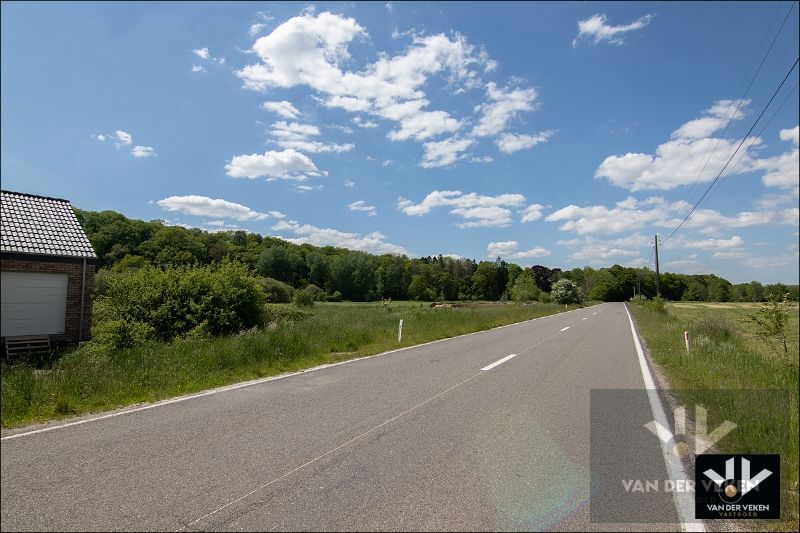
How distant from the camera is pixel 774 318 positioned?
9.77m

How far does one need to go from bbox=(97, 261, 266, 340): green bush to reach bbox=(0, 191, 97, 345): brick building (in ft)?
35.7

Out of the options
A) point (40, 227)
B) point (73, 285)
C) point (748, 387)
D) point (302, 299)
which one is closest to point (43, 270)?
point (73, 285)

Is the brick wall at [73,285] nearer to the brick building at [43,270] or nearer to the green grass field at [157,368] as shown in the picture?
the brick building at [43,270]

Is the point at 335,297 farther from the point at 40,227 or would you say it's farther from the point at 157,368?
the point at 40,227

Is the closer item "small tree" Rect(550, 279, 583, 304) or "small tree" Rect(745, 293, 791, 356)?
"small tree" Rect(745, 293, 791, 356)

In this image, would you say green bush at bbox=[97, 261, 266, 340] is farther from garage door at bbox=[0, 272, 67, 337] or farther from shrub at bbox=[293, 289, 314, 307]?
shrub at bbox=[293, 289, 314, 307]

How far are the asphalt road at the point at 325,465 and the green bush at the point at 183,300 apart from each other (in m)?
8.26

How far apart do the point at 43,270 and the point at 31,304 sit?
0.28 metres

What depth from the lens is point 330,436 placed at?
5.07 m

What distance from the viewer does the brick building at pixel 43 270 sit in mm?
2080

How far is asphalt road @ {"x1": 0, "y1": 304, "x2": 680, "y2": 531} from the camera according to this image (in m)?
3.24

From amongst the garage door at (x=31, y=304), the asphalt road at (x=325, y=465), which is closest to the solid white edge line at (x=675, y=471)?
the asphalt road at (x=325, y=465)

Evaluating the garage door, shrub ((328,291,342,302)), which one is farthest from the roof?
shrub ((328,291,342,302))

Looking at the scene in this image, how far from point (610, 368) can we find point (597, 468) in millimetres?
7216
